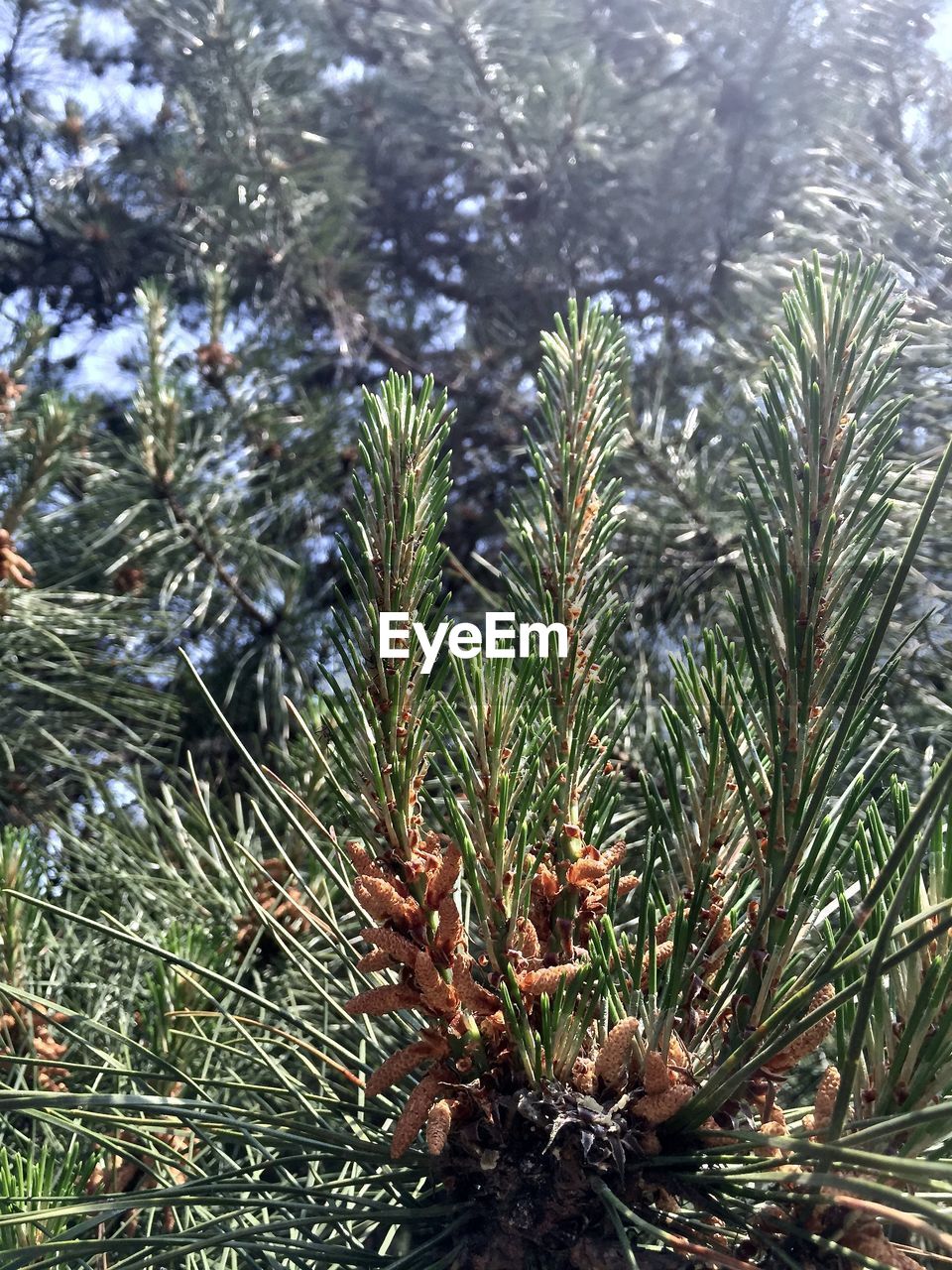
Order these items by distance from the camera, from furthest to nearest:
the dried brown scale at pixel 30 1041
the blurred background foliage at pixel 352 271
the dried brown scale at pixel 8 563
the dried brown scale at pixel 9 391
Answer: the dried brown scale at pixel 9 391 < the blurred background foliage at pixel 352 271 < the dried brown scale at pixel 8 563 < the dried brown scale at pixel 30 1041

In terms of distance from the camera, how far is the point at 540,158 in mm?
2061

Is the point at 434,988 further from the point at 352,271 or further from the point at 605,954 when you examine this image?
the point at 352,271

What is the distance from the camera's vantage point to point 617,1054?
438 mm

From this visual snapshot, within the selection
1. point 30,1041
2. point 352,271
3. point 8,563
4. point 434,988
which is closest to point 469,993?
point 434,988

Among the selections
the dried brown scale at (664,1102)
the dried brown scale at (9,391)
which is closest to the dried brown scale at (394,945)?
the dried brown scale at (664,1102)

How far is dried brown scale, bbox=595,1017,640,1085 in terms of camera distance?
0.43 metres

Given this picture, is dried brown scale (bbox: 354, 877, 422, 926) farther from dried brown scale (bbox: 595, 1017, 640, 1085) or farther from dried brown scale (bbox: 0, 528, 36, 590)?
dried brown scale (bbox: 0, 528, 36, 590)

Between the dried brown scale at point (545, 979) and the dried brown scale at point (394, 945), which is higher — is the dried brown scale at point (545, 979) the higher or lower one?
the lower one

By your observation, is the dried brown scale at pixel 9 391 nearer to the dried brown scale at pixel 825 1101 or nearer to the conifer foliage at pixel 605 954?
the conifer foliage at pixel 605 954

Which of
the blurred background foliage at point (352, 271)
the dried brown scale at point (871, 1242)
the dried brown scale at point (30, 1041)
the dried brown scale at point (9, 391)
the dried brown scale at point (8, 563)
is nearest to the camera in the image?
the dried brown scale at point (871, 1242)

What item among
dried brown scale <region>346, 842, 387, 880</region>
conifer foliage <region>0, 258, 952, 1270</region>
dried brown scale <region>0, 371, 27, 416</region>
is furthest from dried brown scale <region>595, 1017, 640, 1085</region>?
dried brown scale <region>0, 371, 27, 416</region>

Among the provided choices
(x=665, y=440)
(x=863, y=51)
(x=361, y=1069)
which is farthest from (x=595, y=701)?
(x=863, y=51)

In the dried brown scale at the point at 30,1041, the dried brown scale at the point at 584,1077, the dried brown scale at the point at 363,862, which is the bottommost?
Result: the dried brown scale at the point at 30,1041

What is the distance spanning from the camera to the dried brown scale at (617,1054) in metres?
0.43
